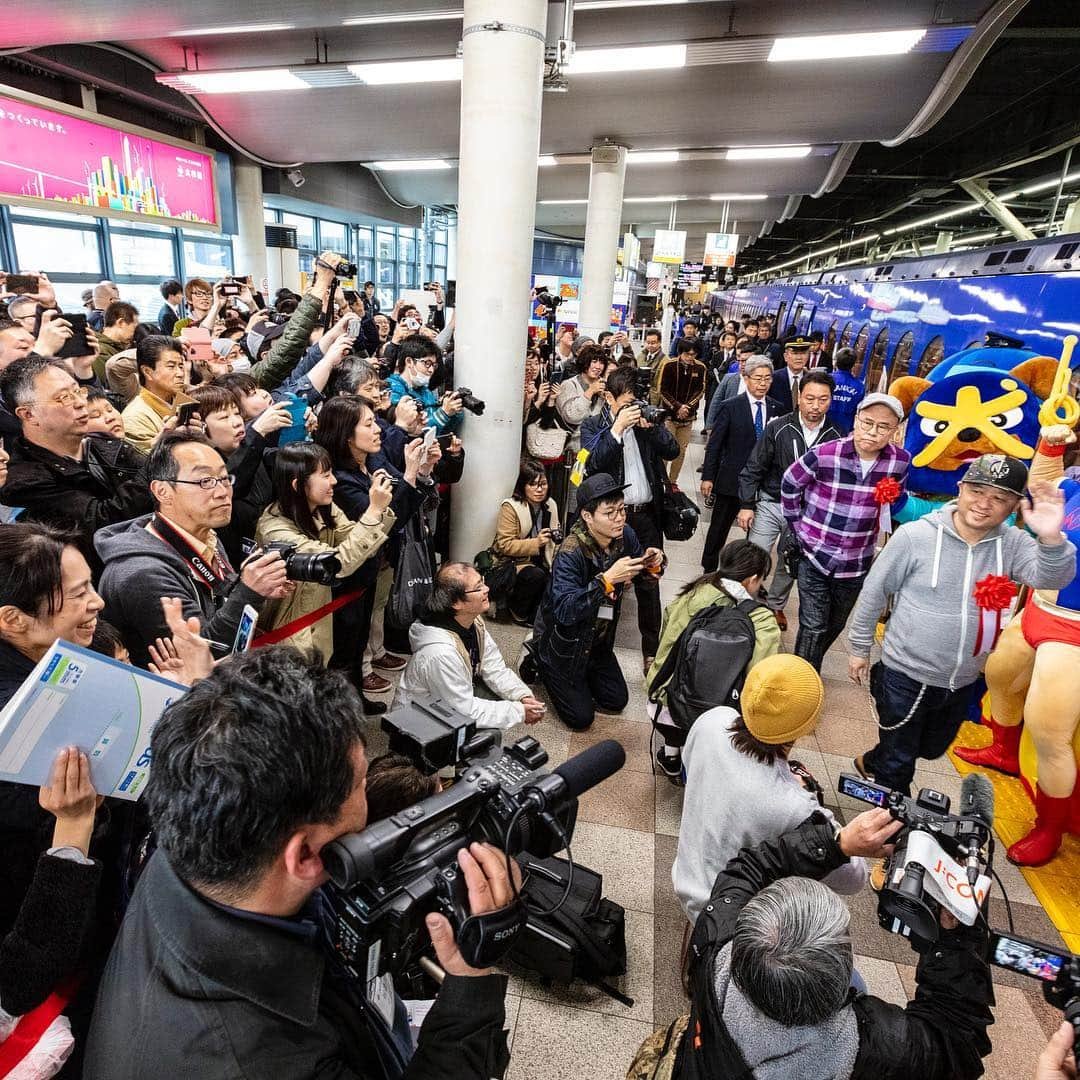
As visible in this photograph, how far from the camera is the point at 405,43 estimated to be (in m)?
7.43

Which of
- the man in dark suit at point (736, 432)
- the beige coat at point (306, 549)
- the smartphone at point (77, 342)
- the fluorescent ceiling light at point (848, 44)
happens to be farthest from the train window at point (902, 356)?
the smartphone at point (77, 342)

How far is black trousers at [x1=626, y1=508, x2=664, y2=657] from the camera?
13.6 ft

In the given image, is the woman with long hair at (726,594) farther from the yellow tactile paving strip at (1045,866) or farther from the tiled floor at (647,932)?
the yellow tactile paving strip at (1045,866)

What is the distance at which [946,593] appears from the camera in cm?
276

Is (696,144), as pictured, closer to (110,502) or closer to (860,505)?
(860,505)

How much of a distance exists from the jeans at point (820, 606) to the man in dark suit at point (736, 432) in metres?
1.28

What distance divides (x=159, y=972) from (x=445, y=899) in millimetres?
386

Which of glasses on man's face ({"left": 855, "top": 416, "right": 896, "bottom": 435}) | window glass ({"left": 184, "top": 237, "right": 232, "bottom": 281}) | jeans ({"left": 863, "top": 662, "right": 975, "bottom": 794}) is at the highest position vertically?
window glass ({"left": 184, "top": 237, "right": 232, "bottom": 281})

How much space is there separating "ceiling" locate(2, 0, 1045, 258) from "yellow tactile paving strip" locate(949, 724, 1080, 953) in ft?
16.3

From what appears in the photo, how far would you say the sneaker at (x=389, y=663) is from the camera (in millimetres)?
4133

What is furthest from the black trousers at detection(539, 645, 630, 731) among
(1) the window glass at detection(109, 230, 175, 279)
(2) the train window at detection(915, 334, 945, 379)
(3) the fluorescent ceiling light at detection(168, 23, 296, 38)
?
(1) the window glass at detection(109, 230, 175, 279)

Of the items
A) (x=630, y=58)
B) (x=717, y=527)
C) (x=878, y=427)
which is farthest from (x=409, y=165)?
(x=878, y=427)

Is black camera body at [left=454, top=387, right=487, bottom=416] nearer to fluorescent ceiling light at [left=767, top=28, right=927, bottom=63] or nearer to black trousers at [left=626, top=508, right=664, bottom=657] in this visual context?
black trousers at [left=626, top=508, right=664, bottom=657]

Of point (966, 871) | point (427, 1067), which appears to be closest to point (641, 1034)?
point (966, 871)
